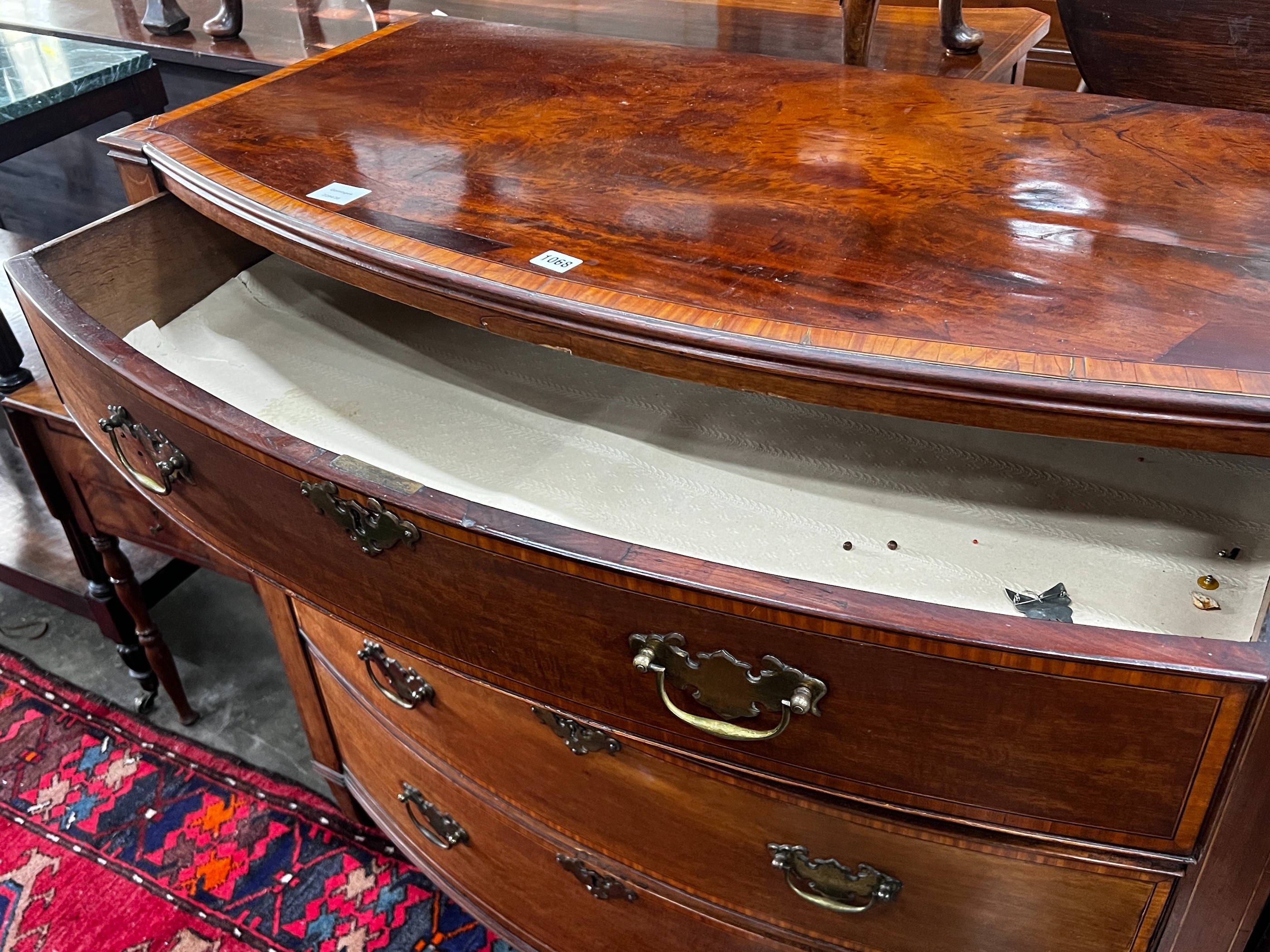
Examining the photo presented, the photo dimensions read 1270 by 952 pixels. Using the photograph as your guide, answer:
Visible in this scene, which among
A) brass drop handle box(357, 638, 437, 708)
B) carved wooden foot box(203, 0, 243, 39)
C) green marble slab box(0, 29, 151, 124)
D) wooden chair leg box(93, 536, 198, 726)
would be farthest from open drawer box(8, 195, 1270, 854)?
carved wooden foot box(203, 0, 243, 39)

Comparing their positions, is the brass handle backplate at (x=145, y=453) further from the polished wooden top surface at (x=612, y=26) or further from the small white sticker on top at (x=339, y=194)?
the polished wooden top surface at (x=612, y=26)

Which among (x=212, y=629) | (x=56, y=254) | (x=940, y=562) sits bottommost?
(x=212, y=629)

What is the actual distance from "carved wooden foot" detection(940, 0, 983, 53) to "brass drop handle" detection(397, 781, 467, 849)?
0.90 m

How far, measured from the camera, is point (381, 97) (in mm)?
812

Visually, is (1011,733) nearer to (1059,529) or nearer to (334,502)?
(1059,529)

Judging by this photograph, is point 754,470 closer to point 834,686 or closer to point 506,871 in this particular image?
point 834,686

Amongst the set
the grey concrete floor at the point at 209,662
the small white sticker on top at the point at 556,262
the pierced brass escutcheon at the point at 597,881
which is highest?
the small white sticker on top at the point at 556,262

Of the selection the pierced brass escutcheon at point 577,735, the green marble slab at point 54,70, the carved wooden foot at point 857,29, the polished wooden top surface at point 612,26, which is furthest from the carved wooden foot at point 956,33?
the green marble slab at point 54,70

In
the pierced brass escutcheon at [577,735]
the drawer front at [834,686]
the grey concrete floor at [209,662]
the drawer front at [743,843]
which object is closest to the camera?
the drawer front at [834,686]

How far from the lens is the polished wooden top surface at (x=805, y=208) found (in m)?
0.48

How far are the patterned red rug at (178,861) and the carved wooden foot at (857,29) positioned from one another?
895 mm

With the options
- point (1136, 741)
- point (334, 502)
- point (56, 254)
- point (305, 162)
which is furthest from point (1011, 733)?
point (56, 254)

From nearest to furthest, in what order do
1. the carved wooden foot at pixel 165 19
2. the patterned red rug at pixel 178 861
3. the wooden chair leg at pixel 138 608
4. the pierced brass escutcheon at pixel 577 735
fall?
1. the pierced brass escutcheon at pixel 577 735
2. the patterned red rug at pixel 178 861
3. the wooden chair leg at pixel 138 608
4. the carved wooden foot at pixel 165 19

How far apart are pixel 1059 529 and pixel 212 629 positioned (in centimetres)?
111
